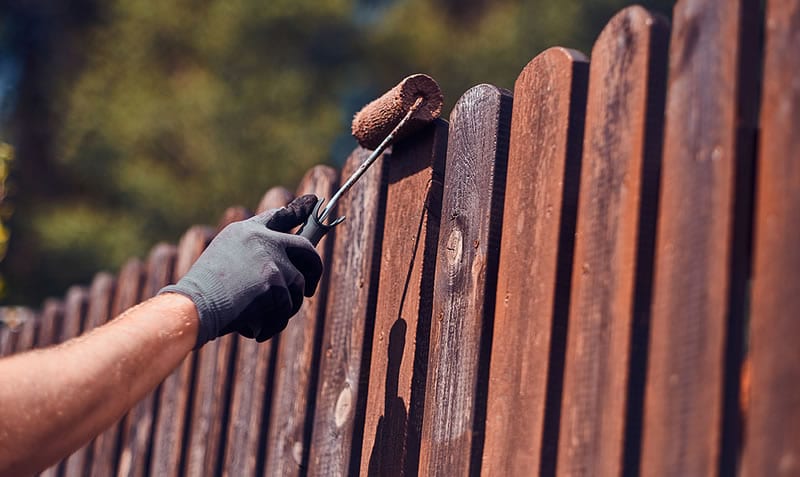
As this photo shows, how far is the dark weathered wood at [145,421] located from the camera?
356cm

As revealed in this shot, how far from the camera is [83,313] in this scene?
177 inches

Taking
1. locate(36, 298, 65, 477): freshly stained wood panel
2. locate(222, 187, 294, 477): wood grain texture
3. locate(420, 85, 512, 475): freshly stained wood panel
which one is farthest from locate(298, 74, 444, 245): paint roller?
locate(36, 298, 65, 477): freshly stained wood panel

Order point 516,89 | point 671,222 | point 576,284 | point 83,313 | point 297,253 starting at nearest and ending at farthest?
point 671,222
point 576,284
point 516,89
point 297,253
point 83,313

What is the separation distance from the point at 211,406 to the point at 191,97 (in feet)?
33.9

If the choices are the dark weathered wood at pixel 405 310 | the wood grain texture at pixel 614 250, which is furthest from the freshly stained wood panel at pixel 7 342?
the wood grain texture at pixel 614 250

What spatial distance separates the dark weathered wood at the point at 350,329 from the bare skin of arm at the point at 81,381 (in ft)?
1.71

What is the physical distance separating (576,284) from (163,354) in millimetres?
794

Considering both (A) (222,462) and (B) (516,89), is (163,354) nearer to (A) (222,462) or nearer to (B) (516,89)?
(B) (516,89)

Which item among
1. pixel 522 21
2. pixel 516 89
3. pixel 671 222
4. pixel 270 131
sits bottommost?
pixel 671 222

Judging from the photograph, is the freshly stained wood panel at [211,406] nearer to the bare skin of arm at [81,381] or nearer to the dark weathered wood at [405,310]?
the dark weathered wood at [405,310]

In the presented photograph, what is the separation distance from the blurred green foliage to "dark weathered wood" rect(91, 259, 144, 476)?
859cm

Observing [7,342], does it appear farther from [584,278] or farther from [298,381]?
[584,278]

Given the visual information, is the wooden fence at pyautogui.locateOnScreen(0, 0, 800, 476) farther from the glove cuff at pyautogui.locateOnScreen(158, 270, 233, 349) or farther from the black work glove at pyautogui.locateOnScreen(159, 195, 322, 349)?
the glove cuff at pyautogui.locateOnScreen(158, 270, 233, 349)

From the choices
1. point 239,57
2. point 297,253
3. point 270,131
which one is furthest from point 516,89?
point 239,57
